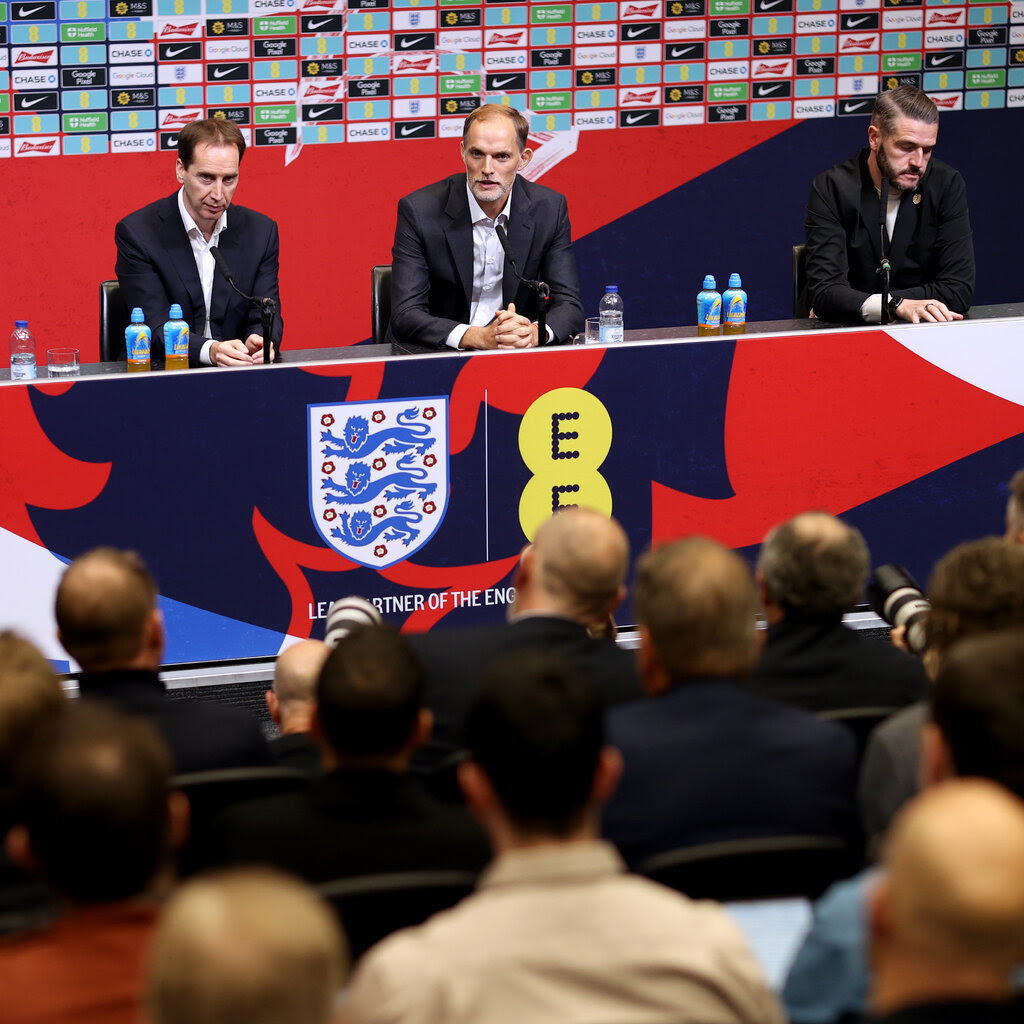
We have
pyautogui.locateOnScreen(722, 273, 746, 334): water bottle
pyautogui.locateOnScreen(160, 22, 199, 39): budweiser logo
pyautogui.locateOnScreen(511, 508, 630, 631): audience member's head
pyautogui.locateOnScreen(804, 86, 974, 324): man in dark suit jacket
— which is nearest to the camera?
pyautogui.locateOnScreen(511, 508, 630, 631): audience member's head

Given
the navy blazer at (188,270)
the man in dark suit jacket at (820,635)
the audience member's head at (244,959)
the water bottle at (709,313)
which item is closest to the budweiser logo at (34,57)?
the navy blazer at (188,270)

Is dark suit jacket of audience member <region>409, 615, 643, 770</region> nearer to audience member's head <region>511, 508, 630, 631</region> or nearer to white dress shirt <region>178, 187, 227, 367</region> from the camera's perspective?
audience member's head <region>511, 508, 630, 631</region>

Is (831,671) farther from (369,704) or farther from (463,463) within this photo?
(463,463)

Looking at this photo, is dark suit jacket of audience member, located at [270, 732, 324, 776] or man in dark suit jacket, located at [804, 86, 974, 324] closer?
dark suit jacket of audience member, located at [270, 732, 324, 776]

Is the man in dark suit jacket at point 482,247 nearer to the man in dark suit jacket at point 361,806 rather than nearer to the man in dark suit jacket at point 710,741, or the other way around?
the man in dark suit jacket at point 710,741

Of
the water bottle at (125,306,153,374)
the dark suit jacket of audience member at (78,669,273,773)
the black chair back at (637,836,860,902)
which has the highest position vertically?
the water bottle at (125,306,153,374)

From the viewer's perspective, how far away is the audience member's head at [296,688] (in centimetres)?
285

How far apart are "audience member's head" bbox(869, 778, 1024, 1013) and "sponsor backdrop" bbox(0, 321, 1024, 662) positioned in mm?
3166

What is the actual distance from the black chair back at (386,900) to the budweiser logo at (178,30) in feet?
17.0

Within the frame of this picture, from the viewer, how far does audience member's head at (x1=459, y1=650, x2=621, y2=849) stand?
169cm

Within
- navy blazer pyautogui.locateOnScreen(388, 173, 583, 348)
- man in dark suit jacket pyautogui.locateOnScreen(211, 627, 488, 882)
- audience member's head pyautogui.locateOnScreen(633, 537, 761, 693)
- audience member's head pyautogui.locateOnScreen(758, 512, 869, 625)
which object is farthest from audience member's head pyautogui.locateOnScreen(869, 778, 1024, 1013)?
navy blazer pyautogui.locateOnScreen(388, 173, 583, 348)

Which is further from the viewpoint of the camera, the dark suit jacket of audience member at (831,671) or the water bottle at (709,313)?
the water bottle at (709,313)

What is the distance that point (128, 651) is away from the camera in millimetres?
2490

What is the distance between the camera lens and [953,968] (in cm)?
133
